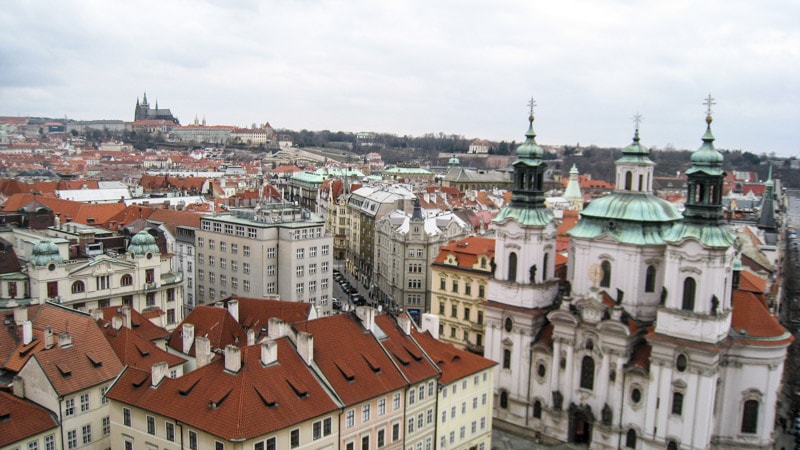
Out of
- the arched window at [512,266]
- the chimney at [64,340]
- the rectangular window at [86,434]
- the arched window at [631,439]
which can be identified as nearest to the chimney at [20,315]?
the chimney at [64,340]

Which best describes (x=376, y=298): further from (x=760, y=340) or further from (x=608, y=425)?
(x=760, y=340)

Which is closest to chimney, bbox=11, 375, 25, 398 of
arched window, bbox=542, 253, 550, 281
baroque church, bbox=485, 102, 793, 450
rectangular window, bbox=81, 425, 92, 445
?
rectangular window, bbox=81, 425, 92, 445

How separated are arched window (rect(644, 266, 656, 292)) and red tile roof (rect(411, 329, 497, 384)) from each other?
13.5m

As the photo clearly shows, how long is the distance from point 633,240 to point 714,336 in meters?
9.16

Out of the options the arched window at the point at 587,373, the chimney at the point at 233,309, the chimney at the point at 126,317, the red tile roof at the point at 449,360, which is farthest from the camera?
the arched window at the point at 587,373

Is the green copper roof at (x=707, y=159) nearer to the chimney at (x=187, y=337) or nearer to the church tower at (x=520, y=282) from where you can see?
the church tower at (x=520, y=282)

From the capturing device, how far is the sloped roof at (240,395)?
111 feet

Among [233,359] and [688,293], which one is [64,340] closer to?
[233,359]

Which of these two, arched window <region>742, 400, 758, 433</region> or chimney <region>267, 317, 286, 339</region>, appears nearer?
chimney <region>267, 317, 286, 339</region>

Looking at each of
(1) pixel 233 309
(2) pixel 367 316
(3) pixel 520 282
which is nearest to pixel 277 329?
(2) pixel 367 316

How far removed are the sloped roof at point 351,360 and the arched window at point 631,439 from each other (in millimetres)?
19601

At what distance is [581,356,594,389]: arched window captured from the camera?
52.2 meters

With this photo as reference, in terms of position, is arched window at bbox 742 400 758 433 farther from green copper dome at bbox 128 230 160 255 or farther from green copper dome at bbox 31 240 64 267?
green copper dome at bbox 31 240 64 267

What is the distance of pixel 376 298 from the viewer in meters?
94.8
